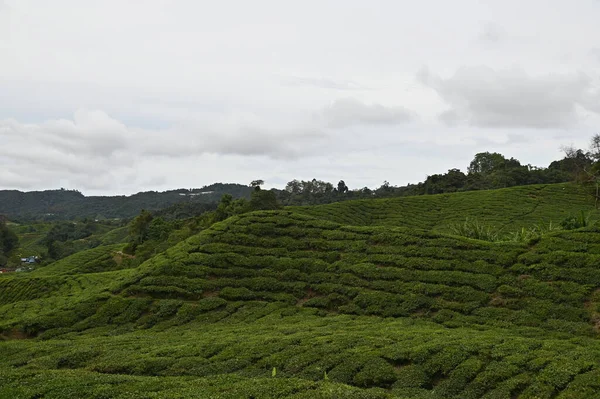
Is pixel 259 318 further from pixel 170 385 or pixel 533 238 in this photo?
pixel 533 238

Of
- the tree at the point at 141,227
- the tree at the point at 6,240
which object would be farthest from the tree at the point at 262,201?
the tree at the point at 6,240

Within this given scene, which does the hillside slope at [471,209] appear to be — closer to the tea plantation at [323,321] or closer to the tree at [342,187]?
the tea plantation at [323,321]

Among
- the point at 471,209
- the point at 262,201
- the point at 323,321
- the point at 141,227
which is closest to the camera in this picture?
the point at 323,321

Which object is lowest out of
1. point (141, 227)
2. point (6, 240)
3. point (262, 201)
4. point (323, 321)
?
point (323, 321)

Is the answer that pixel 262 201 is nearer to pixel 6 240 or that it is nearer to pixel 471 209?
pixel 471 209

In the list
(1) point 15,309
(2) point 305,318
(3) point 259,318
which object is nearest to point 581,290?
(2) point 305,318

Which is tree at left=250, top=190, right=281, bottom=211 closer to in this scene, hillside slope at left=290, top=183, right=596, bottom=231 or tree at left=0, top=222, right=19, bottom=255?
hillside slope at left=290, top=183, right=596, bottom=231

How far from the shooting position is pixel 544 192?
4459cm

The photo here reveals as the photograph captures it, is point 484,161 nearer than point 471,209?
No

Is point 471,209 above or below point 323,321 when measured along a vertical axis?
above

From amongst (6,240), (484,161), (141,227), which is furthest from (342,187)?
(6,240)

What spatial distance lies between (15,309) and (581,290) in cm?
2278

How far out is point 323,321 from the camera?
14820mm

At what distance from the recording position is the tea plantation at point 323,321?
9.25m
